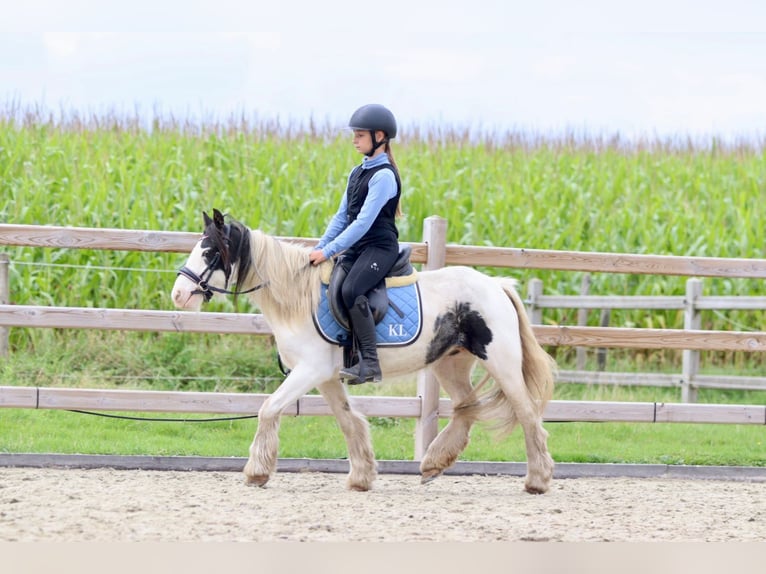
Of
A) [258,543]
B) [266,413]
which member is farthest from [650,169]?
[258,543]

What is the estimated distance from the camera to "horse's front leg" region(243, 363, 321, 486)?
5.96 m

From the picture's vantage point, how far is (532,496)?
21.2 ft

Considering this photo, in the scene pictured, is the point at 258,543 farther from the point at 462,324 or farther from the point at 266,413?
the point at 462,324

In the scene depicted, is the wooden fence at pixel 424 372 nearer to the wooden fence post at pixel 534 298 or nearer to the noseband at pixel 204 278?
the noseband at pixel 204 278

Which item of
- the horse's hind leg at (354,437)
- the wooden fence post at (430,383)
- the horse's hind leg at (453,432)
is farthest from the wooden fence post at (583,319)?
the horse's hind leg at (354,437)

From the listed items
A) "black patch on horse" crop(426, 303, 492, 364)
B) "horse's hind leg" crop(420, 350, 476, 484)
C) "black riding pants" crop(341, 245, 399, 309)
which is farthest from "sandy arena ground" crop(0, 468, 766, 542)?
"black riding pants" crop(341, 245, 399, 309)

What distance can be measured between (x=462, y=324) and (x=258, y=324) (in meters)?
1.47

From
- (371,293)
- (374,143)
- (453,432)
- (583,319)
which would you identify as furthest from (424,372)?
(583,319)

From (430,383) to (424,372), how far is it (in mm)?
192

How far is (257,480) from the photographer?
20.2 ft

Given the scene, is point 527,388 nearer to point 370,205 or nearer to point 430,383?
point 430,383

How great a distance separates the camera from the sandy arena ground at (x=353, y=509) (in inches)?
194

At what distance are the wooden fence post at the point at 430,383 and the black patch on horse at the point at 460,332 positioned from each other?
0.86 meters

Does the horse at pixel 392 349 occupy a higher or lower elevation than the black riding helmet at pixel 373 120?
lower
